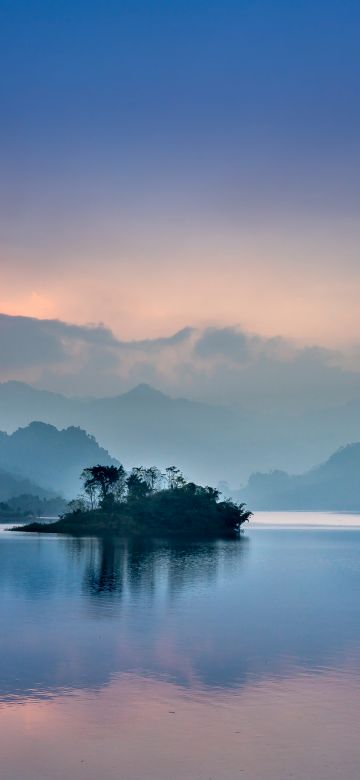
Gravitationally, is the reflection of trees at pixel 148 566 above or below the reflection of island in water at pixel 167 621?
above

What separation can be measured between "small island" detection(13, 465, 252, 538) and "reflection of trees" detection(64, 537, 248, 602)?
138 feet

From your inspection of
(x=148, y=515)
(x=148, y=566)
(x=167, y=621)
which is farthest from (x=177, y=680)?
(x=148, y=515)

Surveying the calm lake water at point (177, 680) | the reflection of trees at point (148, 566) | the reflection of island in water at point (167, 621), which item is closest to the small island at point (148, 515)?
the reflection of trees at point (148, 566)

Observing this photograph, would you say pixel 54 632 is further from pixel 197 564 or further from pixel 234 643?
pixel 197 564

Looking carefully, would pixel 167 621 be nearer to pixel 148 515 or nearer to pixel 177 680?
pixel 177 680

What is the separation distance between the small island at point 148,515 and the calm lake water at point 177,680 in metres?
109

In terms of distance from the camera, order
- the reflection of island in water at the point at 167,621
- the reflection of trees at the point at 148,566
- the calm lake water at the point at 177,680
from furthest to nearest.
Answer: the reflection of trees at the point at 148,566 < the reflection of island in water at the point at 167,621 < the calm lake water at the point at 177,680

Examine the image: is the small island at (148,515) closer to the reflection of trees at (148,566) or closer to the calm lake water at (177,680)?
the reflection of trees at (148,566)

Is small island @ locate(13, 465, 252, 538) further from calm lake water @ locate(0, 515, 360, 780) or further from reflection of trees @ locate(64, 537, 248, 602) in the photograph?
calm lake water @ locate(0, 515, 360, 780)

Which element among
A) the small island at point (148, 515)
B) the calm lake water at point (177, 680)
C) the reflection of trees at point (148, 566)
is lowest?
the calm lake water at point (177, 680)

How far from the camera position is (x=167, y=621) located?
52656 millimetres

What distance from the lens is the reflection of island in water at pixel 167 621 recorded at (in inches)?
1487

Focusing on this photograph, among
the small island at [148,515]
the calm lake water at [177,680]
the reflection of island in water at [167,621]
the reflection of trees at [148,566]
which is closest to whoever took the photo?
the calm lake water at [177,680]

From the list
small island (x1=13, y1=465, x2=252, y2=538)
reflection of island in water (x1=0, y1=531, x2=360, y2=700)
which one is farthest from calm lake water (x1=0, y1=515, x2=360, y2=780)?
small island (x1=13, y1=465, x2=252, y2=538)
